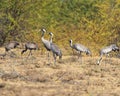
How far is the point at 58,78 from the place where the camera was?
44.2 ft

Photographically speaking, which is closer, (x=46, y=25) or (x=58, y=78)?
(x=58, y=78)

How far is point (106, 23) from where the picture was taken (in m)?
23.7

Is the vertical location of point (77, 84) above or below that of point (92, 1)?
below

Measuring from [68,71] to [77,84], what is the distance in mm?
2002

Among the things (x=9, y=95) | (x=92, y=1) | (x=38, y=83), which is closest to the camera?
(x=9, y=95)

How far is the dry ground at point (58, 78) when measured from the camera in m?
11.4

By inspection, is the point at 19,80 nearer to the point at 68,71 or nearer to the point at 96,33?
the point at 68,71

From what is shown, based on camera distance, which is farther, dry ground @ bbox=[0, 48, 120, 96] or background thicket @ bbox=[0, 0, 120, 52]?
background thicket @ bbox=[0, 0, 120, 52]

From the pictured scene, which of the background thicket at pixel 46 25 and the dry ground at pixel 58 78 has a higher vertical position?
the background thicket at pixel 46 25

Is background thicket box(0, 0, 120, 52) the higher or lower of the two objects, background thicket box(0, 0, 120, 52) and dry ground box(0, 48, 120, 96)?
the higher

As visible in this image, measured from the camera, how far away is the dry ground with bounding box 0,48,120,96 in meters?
11.4

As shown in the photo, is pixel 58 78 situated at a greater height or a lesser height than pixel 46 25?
lesser

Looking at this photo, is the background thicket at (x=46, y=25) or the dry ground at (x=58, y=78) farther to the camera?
the background thicket at (x=46, y=25)

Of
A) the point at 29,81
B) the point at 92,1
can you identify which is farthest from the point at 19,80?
the point at 92,1
